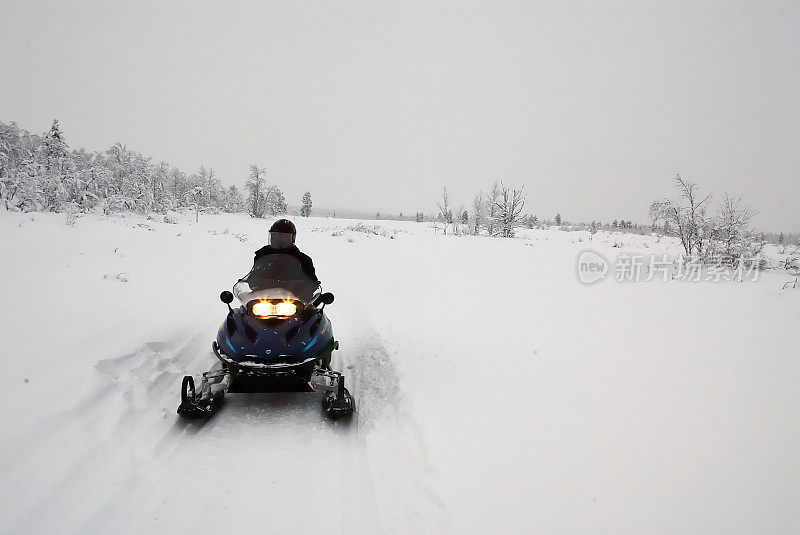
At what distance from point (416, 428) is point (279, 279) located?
2680 millimetres

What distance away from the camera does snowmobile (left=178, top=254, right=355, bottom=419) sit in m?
4.21

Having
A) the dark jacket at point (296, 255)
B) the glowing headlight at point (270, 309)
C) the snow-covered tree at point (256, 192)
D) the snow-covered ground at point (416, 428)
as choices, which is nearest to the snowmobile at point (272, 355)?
the glowing headlight at point (270, 309)

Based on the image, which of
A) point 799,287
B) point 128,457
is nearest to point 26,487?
point 128,457

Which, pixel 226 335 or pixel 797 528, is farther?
pixel 226 335

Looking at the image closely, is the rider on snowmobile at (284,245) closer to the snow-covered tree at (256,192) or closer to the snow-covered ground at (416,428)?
the snow-covered ground at (416,428)

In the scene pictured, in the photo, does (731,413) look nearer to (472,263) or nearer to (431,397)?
(431,397)

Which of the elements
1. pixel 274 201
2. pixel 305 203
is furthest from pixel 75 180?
Answer: pixel 305 203

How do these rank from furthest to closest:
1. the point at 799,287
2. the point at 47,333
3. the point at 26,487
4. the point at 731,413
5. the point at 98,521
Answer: the point at 799,287 < the point at 47,333 < the point at 731,413 < the point at 26,487 < the point at 98,521

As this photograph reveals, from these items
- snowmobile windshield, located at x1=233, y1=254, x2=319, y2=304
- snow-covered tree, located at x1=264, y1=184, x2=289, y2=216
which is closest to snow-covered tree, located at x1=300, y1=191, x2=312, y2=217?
snow-covered tree, located at x1=264, y1=184, x2=289, y2=216

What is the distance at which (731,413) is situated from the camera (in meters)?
4.47

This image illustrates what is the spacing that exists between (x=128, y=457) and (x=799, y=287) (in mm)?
16506

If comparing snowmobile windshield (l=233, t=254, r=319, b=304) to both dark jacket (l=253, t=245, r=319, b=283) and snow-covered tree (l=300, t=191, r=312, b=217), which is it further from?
snow-covered tree (l=300, t=191, r=312, b=217)

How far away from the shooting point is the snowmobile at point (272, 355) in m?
4.21

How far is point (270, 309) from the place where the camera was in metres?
4.48
